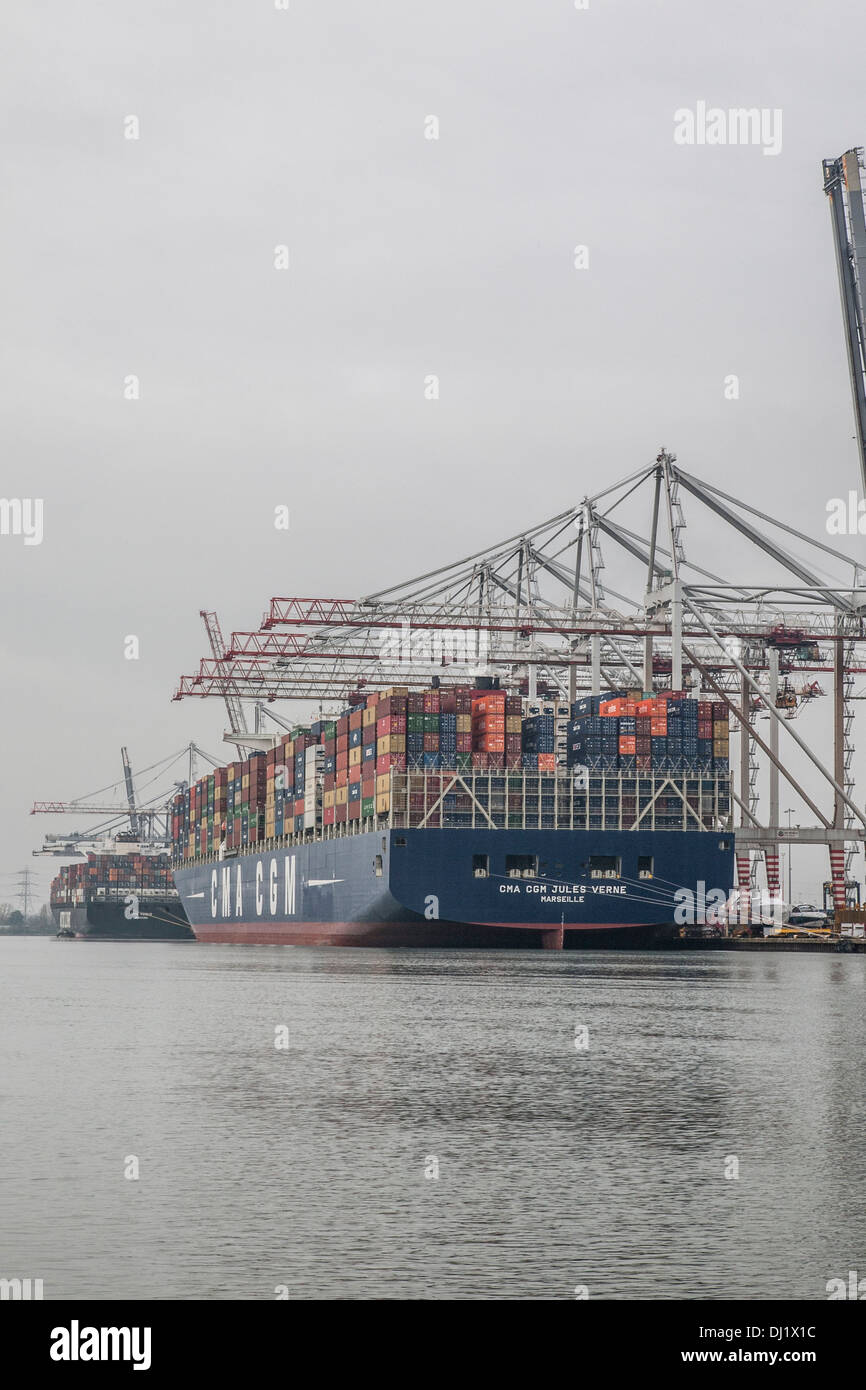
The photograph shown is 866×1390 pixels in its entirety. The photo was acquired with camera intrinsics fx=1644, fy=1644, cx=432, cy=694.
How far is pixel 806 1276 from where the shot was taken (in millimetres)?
13750

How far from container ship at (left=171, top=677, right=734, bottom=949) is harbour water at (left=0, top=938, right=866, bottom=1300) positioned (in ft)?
140

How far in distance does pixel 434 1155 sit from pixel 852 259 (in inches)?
1903

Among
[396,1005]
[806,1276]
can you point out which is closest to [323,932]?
[396,1005]

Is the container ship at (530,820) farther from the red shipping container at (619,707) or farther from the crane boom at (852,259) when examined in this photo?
the crane boom at (852,259)

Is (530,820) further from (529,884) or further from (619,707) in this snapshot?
(619,707)

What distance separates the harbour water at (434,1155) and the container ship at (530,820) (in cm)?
4253

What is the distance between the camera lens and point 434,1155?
19.4 meters

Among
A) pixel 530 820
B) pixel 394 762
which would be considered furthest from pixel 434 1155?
pixel 394 762

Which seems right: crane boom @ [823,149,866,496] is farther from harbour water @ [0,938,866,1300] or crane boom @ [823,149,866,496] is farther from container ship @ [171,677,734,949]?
container ship @ [171,677,734,949]

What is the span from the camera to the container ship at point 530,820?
277ft

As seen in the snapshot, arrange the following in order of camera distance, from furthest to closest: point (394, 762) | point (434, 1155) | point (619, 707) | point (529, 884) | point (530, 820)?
1. point (619, 707)
2. point (394, 762)
3. point (530, 820)
4. point (529, 884)
5. point (434, 1155)
